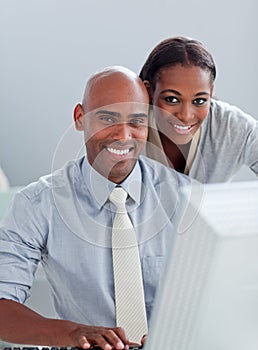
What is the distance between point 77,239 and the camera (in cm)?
130

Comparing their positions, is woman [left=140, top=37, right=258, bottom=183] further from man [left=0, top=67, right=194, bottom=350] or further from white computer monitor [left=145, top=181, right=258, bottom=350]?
white computer monitor [left=145, top=181, right=258, bottom=350]

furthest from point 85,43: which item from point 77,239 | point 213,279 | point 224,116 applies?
point 213,279

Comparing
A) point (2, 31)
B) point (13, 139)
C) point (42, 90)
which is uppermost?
point (2, 31)

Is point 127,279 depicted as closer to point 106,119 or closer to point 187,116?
point 106,119

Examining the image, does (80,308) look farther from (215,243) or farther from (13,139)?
(13,139)

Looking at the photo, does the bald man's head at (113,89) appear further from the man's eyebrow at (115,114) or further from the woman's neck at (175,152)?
the woman's neck at (175,152)

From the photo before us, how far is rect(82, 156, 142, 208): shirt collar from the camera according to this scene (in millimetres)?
1320

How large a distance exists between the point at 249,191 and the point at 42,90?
2.61m

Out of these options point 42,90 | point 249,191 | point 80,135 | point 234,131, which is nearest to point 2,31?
point 42,90

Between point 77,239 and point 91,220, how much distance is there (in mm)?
44

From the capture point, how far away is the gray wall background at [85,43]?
312cm

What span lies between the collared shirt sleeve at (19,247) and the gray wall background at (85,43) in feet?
6.07

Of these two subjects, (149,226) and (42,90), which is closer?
(149,226)

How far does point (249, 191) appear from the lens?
2.17 ft
